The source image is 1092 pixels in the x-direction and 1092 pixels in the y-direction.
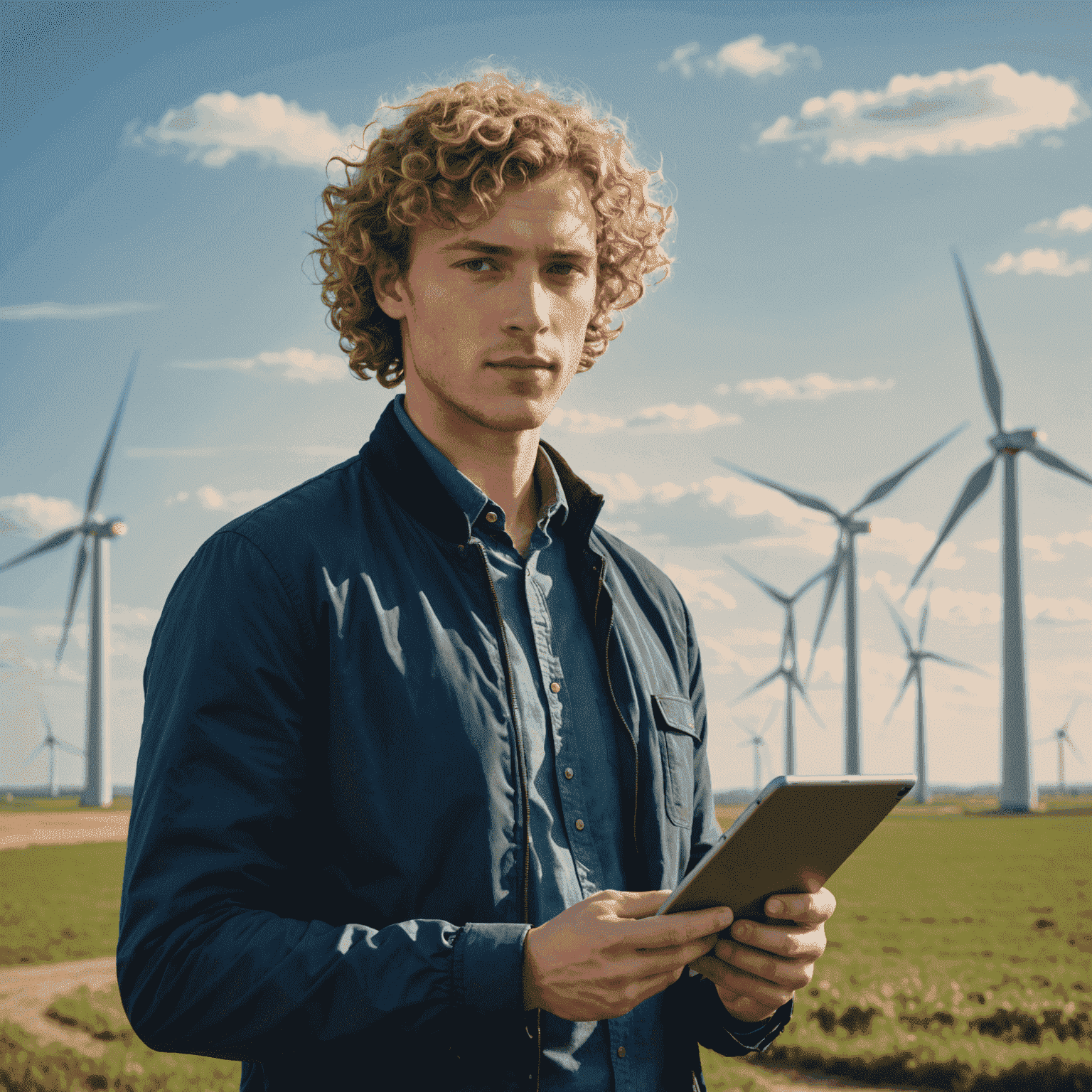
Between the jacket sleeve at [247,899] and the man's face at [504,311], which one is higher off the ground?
the man's face at [504,311]

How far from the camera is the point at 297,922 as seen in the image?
267 centimetres

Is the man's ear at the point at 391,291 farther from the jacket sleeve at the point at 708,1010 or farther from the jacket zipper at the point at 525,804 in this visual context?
the jacket sleeve at the point at 708,1010

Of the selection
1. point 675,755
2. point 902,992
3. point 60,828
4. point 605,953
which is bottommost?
point 60,828

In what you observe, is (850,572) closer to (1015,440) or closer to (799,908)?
(1015,440)

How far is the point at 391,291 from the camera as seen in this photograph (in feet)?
12.2

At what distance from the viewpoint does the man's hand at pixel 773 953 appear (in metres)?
2.96

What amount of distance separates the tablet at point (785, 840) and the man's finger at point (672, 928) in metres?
0.04

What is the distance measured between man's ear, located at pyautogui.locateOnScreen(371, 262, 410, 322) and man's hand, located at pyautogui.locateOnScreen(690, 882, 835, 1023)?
2.05m

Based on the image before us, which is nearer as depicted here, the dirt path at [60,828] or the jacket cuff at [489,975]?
the jacket cuff at [489,975]

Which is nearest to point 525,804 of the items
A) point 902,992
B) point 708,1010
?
point 708,1010

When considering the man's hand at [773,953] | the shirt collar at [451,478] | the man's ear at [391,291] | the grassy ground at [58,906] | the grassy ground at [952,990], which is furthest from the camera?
the grassy ground at [58,906]

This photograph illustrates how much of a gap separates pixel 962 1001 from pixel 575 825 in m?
15.0

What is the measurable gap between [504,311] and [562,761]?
4.12 feet

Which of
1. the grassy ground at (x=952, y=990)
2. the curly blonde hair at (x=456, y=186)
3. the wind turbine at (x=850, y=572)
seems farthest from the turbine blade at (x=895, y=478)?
the curly blonde hair at (x=456, y=186)
